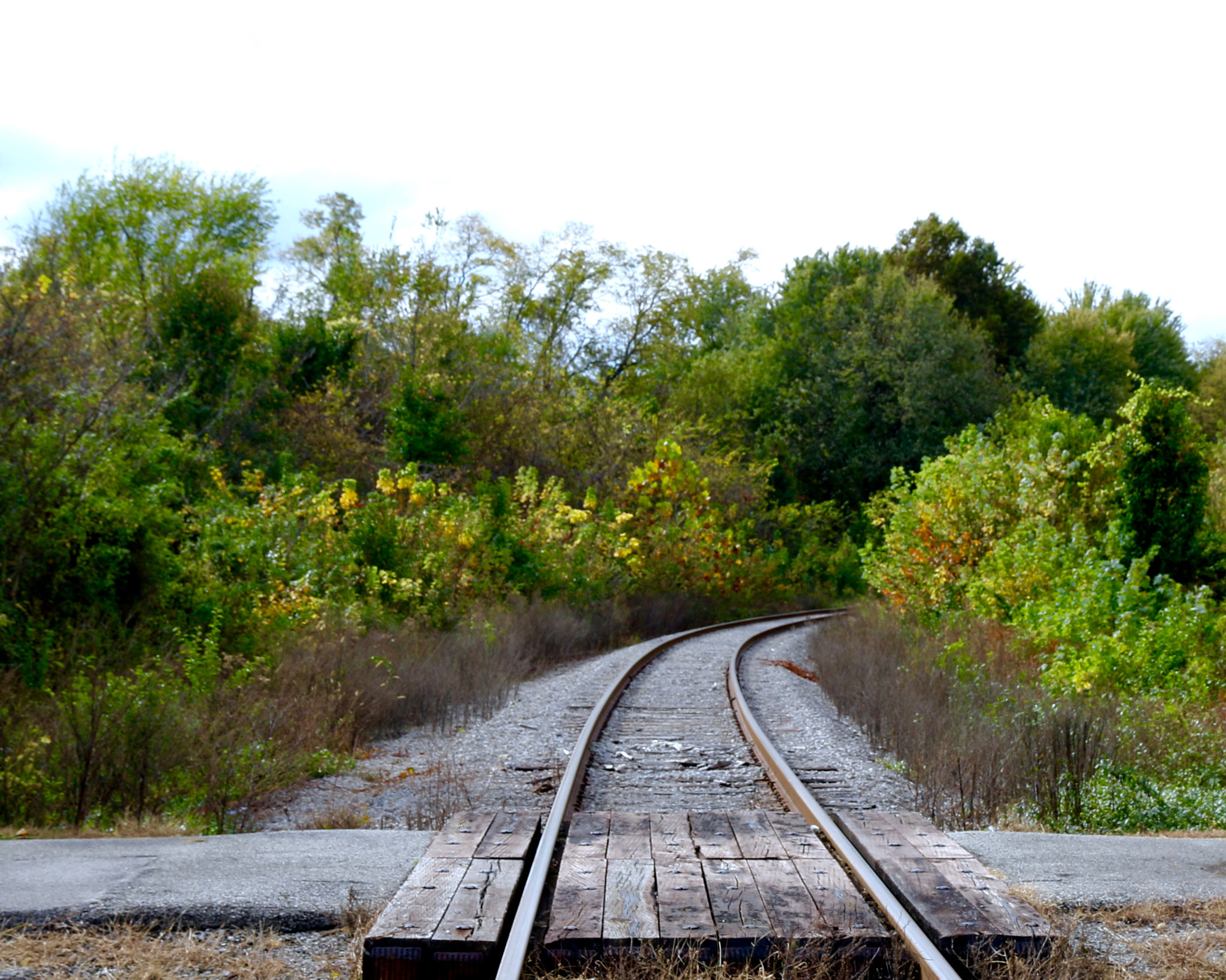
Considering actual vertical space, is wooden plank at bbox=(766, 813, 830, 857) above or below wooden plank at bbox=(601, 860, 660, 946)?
below

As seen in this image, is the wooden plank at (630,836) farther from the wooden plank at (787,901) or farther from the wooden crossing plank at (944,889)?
the wooden crossing plank at (944,889)

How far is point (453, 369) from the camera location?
2991 centimetres

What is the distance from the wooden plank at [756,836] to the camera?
495cm

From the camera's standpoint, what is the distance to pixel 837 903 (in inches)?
166

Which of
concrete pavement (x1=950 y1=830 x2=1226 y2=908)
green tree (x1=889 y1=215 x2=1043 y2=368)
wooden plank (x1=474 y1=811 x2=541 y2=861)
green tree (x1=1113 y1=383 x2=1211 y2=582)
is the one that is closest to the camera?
concrete pavement (x1=950 y1=830 x2=1226 y2=908)

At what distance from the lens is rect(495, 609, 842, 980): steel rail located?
3.70 m

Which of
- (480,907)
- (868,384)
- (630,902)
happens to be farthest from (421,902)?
(868,384)

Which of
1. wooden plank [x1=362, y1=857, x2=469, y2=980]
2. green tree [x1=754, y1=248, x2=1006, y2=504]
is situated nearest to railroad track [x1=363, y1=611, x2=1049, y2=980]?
wooden plank [x1=362, y1=857, x2=469, y2=980]

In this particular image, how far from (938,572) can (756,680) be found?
745 cm

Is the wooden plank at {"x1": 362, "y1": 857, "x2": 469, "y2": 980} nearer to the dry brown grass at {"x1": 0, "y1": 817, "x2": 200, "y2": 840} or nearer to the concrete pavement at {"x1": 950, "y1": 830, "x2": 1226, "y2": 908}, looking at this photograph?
the dry brown grass at {"x1": 0, "y1": 817, "x2": 200, "y2": 840}

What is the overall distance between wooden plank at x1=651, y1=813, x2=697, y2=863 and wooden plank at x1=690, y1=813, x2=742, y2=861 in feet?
0.13

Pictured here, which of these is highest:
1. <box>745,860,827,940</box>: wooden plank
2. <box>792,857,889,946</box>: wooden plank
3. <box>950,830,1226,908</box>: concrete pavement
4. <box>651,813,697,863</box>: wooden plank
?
<box>651,813,697,863</box>: wooden plank

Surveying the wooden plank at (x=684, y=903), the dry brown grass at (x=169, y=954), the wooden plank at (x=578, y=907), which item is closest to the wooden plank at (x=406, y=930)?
the dry brown grass at (x=169, y=954)

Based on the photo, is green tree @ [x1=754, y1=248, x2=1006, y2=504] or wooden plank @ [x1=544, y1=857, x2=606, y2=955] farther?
green tree @ [x1=754, y1=248, x2=1006, y2=504]
